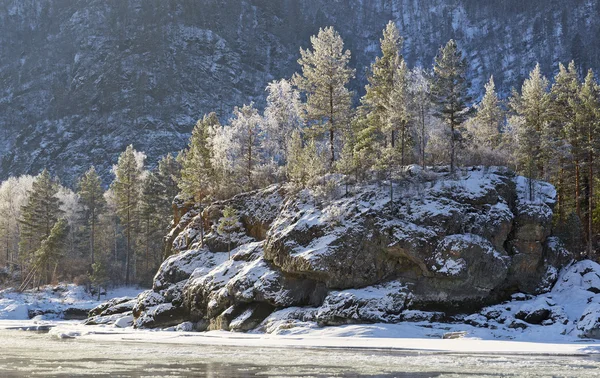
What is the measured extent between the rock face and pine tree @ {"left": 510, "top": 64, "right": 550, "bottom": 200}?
23.6ft

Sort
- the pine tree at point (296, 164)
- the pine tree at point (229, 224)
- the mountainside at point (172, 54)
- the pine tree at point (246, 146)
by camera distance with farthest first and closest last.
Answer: the mountainside at point (172, 54) < the pine tree at point (246, 146) < the pine tree at point (229, 224) < the pine tree at point (296, 164)

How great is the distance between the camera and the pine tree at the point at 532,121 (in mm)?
53531

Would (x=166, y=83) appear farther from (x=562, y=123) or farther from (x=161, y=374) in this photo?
(x=161, y=374)

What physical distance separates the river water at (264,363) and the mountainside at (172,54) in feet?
389

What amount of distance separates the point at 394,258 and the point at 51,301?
145 ft

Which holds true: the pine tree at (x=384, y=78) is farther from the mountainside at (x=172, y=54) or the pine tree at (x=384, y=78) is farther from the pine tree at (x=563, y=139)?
the mountainside at (x=172, y=54)

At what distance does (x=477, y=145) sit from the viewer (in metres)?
55.0

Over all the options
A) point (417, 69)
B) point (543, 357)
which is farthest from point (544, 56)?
point (543, 357)

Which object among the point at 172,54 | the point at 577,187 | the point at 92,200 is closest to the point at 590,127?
the point at 577,187

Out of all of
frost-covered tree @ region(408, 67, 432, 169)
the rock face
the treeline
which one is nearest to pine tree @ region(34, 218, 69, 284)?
the treeline

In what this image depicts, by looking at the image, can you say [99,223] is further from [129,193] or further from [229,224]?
[229,224]

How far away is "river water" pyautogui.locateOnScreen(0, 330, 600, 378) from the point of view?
22422mm

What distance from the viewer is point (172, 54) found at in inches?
6762

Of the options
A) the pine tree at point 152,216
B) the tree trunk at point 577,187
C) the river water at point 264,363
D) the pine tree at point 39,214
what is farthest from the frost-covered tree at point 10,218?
the tree trunk at point 577,187
